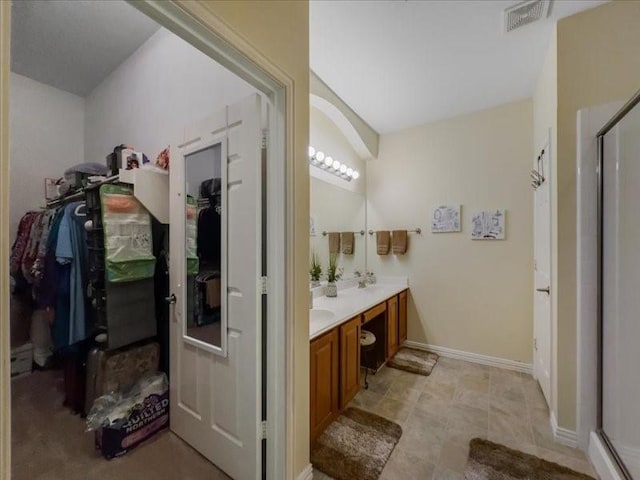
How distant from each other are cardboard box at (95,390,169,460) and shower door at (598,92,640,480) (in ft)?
8.75

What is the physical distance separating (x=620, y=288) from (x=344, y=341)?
5.46ft

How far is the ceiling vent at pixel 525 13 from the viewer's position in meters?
1.66

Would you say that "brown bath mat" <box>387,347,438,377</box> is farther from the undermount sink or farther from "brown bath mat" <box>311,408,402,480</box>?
the undermount sink

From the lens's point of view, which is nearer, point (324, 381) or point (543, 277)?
point (324, 381)

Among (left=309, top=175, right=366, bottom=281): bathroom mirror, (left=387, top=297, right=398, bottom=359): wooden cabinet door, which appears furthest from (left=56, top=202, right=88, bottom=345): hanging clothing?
(left=387, top=297, right=398, bottom=359): wooden cabinet door

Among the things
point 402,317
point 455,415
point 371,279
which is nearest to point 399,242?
point 371,279

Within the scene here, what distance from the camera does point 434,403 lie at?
2.22m

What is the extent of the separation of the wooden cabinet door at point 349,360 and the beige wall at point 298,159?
1.76 ft

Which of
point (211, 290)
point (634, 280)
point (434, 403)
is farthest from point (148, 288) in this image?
point (634, 280)

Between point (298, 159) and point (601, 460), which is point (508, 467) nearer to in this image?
point (601, 460)

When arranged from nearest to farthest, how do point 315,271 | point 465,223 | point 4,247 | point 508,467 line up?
point 4,247
point 508,467
point 315,271
point 465,223

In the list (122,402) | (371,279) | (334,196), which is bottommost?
(122,402)

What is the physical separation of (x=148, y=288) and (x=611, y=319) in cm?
298

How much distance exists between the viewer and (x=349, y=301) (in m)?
2.54
